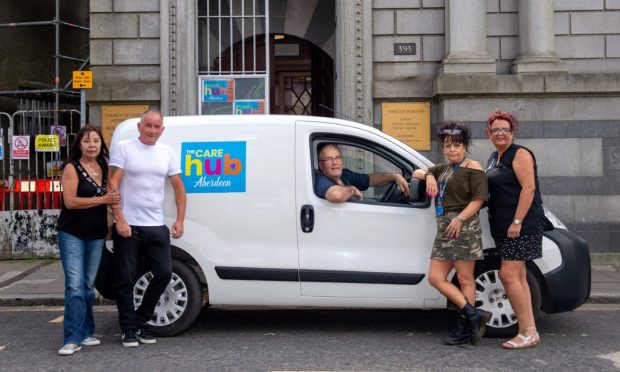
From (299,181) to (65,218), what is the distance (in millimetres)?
1871

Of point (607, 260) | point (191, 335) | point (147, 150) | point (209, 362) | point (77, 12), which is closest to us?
point (209, 362)

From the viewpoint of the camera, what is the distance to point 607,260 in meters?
10.5

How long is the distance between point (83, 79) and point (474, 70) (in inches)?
241

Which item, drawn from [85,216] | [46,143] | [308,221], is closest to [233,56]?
[46,143]

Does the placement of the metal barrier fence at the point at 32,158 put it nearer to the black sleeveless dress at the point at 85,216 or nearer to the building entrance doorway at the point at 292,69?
the building entrance doorway at the point at 292,69

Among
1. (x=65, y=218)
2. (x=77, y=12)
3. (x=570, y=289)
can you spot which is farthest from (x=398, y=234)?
(x=77, y=12)

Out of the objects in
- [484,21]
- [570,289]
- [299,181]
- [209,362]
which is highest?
[484,21]

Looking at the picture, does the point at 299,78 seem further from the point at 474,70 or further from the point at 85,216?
the point at 85,216

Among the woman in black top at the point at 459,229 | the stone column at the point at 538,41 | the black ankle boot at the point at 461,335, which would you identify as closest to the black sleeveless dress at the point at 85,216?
the woman in black top at the point at 459,229

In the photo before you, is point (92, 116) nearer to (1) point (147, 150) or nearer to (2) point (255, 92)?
(2) point (255, 92)

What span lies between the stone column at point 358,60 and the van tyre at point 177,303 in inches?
225

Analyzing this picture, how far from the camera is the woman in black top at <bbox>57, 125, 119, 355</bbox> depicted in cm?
535

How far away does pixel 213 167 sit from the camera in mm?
5879

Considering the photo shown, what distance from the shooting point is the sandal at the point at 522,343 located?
5.43 m
